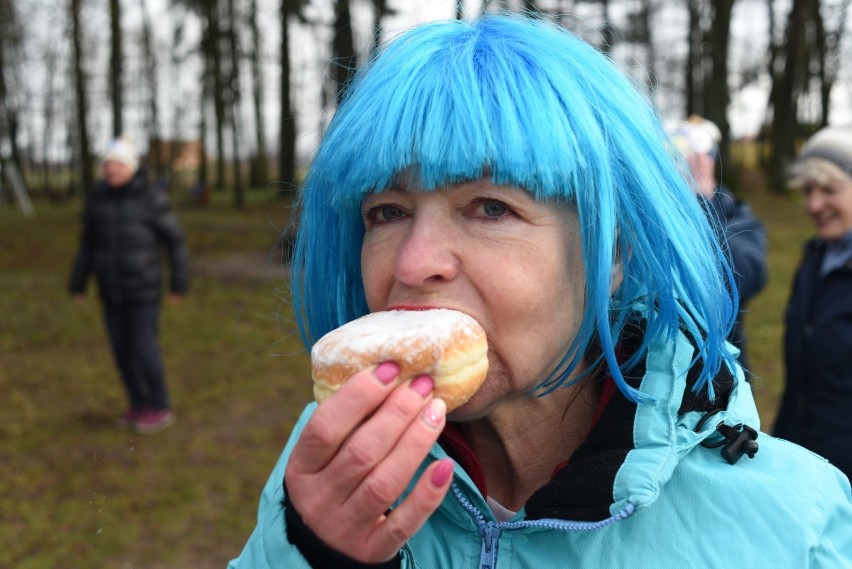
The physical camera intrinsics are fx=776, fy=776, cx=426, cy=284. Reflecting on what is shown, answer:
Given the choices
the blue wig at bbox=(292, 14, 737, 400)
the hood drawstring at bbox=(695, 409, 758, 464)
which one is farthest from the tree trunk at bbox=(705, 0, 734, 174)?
the hood drawstring at bbox=(695, 409, 758, 464)

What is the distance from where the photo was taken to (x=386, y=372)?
1283 mm

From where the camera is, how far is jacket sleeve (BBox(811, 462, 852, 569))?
1365 mm

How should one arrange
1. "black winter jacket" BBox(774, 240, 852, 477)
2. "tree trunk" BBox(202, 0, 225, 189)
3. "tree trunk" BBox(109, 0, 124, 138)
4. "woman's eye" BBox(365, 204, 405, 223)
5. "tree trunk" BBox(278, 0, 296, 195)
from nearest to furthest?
"woman's eye" BBox(365, 204, 405, 223) < "black winter jacket" BBox(774, 240, 852, 477) < "tree trunk" BBox(109, 0, 124, 138) < "tree trunk" BBox(278, 0, 296, 195) < "tree trunk" BBox(202, 0, 225, 189)

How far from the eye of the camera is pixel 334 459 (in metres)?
1.27

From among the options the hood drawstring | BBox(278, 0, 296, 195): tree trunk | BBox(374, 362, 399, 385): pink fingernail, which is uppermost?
BBox(278, 0, 296, 195): tree trunk

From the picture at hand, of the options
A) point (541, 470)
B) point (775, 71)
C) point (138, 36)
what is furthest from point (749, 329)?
point (138, 36)

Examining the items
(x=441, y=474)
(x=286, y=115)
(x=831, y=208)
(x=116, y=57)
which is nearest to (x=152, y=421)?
(x=831, y=208)

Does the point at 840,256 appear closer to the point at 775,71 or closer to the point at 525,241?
the point at 525,241

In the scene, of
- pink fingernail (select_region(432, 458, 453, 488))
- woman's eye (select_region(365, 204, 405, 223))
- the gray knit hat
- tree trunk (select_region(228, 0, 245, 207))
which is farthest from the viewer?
tree trunk (select_region(228, 0, 245, 207))

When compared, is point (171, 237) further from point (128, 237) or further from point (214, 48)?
point (214, 48)

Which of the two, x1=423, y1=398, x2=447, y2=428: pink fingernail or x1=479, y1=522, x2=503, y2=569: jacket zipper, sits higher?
x1=423, y1=398, x2=447, y2=428: pink fingernail

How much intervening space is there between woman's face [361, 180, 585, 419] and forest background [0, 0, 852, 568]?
1.86 feet

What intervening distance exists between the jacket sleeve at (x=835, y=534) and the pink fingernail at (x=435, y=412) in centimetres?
71

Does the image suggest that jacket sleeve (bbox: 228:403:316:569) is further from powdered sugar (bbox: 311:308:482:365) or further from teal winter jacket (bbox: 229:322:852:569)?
powdered sugar (bbox: 311:308:482:365)
